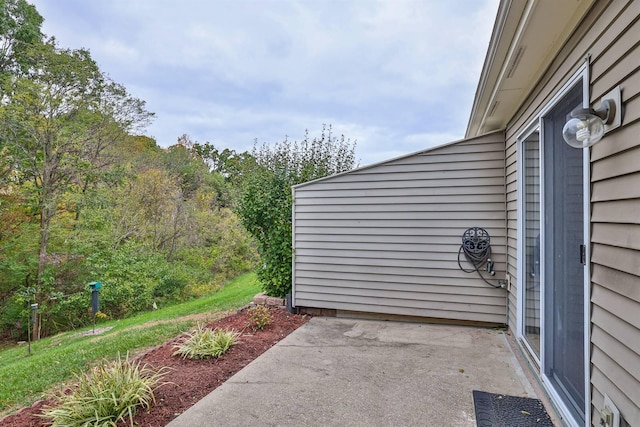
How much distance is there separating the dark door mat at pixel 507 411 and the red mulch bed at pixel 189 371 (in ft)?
6.19

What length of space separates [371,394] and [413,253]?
2.05m

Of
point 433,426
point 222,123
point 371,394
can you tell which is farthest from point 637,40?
point 222,123

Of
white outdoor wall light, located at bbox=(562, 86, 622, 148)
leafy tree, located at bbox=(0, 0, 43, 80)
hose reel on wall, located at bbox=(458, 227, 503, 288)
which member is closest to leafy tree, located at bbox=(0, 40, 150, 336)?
leafy tree, located at bbox=(0, 0, 43, 80)

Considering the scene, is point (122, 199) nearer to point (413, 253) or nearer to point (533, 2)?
point (413, 253)

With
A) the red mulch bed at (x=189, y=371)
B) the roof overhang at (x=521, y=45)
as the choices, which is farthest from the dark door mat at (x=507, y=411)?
the roof overhang at (x=521, y=45)

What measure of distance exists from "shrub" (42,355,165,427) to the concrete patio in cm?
33

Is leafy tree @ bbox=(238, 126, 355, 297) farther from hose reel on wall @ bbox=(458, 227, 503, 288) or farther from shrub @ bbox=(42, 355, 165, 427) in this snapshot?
shrub @ bbox=(42, 355, 165, 427)

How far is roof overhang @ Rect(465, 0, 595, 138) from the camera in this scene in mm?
1798

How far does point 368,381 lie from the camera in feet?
8.89

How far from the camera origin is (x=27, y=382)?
119 inches

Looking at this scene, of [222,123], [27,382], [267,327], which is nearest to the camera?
[27,382]

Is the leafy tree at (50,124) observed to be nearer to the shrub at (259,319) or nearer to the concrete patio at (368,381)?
the shrub at (259,319)

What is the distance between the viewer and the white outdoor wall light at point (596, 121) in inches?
56.3

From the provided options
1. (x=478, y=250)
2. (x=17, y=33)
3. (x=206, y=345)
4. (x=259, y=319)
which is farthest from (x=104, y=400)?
(x=17, y=33)
